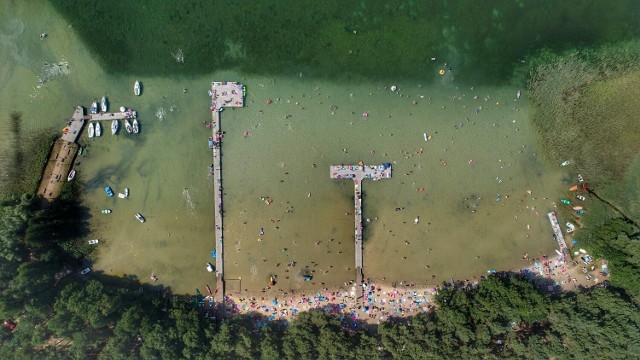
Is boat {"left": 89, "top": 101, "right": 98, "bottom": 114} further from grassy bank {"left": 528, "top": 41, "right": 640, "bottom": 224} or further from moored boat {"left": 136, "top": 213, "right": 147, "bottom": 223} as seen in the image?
grassy bank {"left": 528, "top": 41, "right": 640, "bottom": 224}

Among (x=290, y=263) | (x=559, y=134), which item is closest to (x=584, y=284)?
(x=559, y=134)

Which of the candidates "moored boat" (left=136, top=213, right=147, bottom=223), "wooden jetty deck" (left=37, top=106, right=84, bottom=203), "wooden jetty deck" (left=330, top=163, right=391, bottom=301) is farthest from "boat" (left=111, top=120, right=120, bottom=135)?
"wooden jetty deck" (left=330, top=163, right=391, bottom=301)

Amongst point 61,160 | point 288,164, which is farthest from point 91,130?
point 288,164

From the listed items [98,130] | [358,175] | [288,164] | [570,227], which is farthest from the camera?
[570,227]

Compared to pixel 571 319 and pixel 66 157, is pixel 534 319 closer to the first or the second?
pixel 571 319

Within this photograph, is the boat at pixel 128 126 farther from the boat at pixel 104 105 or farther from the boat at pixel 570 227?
the boat at pixel 570 227

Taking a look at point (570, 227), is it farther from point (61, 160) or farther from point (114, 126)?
point (61, 160)
